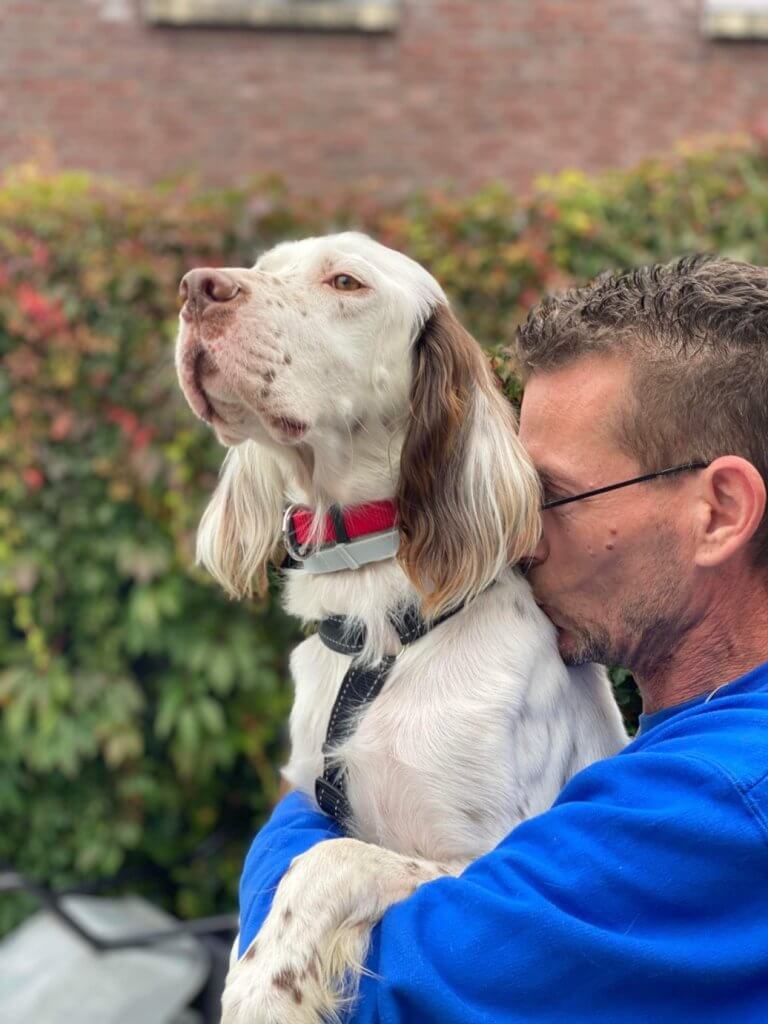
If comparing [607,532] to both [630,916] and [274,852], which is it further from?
[274,852]

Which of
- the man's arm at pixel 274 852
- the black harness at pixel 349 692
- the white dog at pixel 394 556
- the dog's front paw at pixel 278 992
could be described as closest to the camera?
the dog's front paw at pixel 278 992

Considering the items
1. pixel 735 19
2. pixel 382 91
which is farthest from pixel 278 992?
pixel 735 19

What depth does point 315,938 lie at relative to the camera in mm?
1698

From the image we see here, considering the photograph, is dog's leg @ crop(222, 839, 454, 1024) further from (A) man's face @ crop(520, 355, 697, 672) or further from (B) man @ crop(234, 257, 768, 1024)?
(A) man's face @ crop(520, 355, 697, 672)

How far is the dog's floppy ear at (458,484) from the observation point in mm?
2027

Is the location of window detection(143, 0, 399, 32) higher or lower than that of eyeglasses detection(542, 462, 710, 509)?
higher

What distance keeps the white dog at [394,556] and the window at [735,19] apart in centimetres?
767

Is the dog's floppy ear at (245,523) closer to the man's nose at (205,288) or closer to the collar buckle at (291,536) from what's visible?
the collar buckle at (291,536)

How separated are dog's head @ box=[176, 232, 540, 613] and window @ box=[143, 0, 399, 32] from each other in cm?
664

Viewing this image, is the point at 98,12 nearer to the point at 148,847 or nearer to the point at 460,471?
the point at 148,847

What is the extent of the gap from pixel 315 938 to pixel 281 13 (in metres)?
7.81

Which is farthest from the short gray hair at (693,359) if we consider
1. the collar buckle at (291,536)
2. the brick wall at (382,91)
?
the brick wall at (382,91)

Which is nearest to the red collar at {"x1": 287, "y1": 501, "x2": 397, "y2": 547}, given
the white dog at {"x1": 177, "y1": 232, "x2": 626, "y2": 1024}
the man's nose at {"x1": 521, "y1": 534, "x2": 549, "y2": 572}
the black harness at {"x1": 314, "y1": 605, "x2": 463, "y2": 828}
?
the white dog at {"x1": 177, "y1": 232, "x2": 626, "y2": 1024}

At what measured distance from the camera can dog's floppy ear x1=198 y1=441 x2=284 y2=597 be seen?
2430 mm
